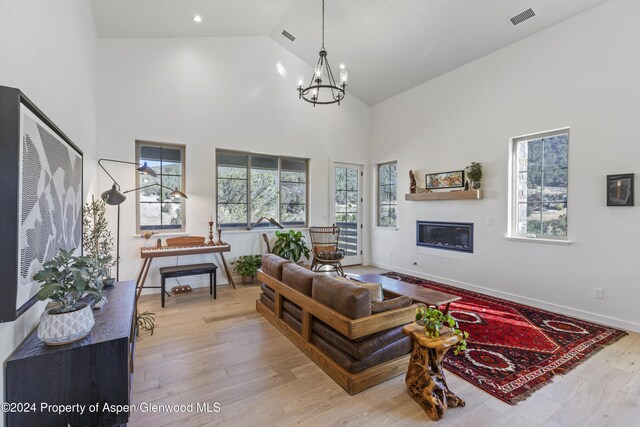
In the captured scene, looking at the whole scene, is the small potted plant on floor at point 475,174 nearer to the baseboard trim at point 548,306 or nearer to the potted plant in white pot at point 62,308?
the baseboard trim at point 548,306

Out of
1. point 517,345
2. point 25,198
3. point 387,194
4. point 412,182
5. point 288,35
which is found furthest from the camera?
point 387,194

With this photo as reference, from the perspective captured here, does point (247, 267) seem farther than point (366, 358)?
Yes

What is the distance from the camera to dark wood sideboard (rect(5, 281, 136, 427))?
1.36 metres

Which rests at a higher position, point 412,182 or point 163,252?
point 412,182

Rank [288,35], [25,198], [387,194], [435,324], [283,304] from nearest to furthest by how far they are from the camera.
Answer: [25,198]
[435,324]
[283,304]
[288,35]
[387,194]

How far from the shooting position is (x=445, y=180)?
5215mm

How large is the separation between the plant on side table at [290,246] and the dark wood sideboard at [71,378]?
12.5 ft

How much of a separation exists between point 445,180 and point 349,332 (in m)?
3.92

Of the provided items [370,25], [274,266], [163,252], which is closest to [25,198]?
[274,266]

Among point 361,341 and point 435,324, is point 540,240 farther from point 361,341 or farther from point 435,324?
point 361,341

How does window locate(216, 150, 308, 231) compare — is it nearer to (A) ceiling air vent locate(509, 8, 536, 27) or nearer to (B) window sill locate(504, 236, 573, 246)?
(B) window sill locate(504, 236, 573, 246)

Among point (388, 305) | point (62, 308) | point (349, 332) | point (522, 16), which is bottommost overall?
point (349, 332)

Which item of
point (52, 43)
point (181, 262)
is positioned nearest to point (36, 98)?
point (52, 43)

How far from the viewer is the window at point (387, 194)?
644 centimetres
